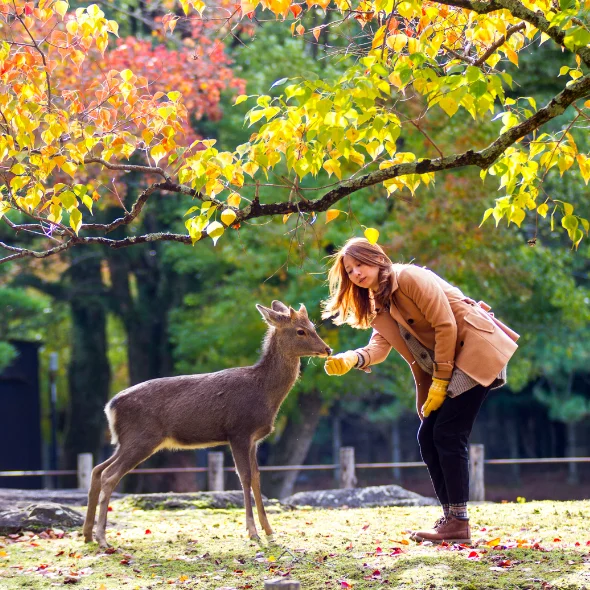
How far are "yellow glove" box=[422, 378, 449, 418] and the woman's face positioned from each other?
0.74 meters

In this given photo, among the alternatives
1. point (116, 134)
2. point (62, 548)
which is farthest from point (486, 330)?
point (62, 548)

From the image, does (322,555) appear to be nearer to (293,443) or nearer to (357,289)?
(357,289)

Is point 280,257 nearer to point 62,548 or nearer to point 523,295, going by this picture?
point 523,295

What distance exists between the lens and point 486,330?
618 cm

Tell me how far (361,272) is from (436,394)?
944 mm

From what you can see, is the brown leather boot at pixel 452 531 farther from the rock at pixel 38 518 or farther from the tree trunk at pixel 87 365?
the tree trunk at pixel 87 365

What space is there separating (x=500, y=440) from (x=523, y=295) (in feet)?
69.0

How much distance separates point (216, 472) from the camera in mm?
13000

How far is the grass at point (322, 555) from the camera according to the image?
5441mm

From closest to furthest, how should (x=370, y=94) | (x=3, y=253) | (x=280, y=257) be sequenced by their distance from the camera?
(x=370, y=94) < (x=280, y=257) < (x=3, y=253)

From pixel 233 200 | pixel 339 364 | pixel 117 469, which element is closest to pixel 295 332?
pixel 339 364

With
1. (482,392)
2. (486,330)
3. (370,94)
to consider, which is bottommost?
(482,392)

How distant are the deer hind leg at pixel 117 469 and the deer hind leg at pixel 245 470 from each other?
67 centimetres

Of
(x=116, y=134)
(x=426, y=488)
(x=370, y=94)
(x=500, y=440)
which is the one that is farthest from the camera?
(x=500, y=440)
